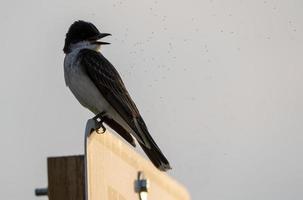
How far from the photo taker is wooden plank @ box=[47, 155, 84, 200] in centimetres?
425

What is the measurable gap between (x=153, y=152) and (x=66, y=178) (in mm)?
3329

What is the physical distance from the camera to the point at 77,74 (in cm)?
898

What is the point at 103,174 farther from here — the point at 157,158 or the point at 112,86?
the point at 112,86

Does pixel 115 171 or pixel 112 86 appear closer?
pixel 115 171

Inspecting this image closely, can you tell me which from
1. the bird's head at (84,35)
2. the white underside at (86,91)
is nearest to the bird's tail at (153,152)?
the white underside at (86,91)

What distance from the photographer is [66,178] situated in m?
4.26

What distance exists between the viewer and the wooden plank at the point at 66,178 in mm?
4250

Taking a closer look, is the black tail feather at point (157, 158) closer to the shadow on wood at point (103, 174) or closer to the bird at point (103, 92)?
the bird at point (103, 92)

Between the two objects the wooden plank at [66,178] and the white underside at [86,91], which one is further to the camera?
the white underside at [86,91]

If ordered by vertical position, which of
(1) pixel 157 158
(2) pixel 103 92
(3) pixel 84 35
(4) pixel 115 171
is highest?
(3) pixel 84 35

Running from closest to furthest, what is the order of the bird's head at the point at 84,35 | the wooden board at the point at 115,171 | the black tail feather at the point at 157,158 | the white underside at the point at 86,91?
the wooden board at the point at 115,171
the black tail feather at the point at 157,158
the white underside at the point at 86,91
the bird's head at the point at 84,35

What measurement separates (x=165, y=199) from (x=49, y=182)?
192 cm

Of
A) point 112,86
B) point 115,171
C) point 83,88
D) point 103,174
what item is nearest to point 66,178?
point 103,174

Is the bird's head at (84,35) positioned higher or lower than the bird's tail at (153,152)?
higher
